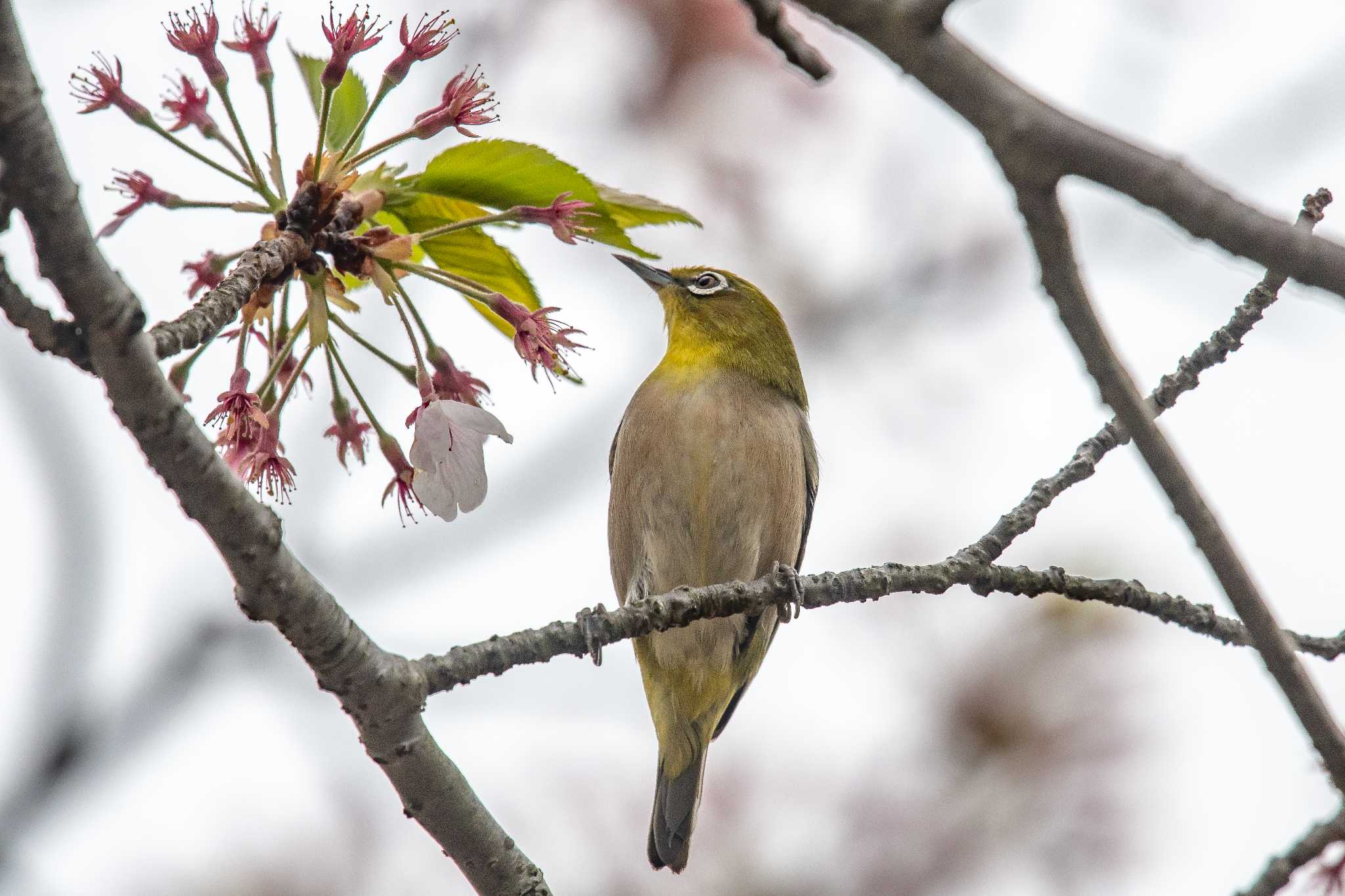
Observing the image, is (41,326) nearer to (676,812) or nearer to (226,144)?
(226,144)

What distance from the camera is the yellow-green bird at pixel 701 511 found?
232 inches

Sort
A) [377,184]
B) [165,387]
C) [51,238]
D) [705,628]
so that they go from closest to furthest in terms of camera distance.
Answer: [51,238]
[165,387]
[377,184]
[705,628]

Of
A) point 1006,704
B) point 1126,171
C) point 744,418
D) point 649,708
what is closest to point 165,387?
point 1126,171

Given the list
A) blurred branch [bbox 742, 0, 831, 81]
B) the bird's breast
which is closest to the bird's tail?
the bird's breast

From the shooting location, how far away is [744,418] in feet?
19.9

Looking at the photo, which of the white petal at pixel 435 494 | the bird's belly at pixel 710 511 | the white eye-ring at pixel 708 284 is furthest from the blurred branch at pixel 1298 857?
the white eye-ring at pixel 708 284

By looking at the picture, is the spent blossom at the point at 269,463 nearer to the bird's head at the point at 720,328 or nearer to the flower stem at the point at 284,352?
the flower stem at the point at 284,352

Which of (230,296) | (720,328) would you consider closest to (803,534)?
(720,328)

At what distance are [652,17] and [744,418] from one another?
3103mm

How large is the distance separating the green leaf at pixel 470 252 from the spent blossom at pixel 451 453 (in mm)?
441

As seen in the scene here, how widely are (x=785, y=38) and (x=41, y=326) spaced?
132 centimetres

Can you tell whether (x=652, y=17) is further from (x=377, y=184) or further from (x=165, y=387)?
(x=165, y=387)

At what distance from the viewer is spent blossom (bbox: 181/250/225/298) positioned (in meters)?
3.45

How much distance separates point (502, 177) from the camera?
11.3 feet
